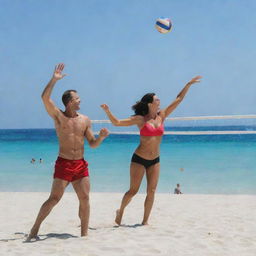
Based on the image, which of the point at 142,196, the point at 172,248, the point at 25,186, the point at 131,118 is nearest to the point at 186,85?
the point at 131,118

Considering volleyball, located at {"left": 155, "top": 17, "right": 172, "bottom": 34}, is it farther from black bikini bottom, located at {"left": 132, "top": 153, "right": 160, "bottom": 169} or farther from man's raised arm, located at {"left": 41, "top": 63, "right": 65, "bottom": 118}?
man's raised arm, located at {"left": 41, "top": 63, "right": 65, "bottom": 118}

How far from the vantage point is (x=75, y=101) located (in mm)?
5020

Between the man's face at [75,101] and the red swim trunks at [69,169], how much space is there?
0.55 meters

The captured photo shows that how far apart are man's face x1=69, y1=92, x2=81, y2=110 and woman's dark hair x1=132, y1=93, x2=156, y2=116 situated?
108 centimetres

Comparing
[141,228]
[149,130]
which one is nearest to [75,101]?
[149,130]

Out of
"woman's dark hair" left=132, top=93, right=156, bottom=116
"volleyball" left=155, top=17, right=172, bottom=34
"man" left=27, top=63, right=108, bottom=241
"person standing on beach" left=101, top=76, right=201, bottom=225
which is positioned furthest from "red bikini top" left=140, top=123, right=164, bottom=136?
"volleyball" left=155, top=17, right=172, bottom=34

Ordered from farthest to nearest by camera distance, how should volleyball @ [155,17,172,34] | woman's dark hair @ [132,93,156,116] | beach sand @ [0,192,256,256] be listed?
volleyball @ [155,17,172,34]
woman's dark hair @ [132,93,156,116]
beach sand @ [0,192,256,256]

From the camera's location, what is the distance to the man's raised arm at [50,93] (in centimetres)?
477

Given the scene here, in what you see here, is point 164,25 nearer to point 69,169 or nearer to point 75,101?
point 75,101

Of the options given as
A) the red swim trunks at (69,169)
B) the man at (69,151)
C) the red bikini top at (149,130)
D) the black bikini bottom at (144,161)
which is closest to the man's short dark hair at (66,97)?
the man at (69,151)

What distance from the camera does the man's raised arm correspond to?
4.77 m

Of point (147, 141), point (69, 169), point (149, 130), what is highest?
point (149, 130)

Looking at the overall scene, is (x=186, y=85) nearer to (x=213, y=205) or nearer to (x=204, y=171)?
(x=213, y=205)

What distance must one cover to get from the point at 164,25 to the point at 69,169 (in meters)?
3.89
